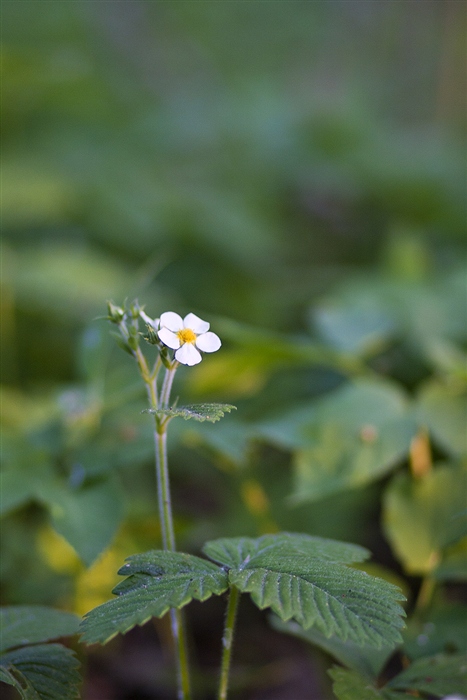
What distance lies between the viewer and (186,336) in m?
0.98

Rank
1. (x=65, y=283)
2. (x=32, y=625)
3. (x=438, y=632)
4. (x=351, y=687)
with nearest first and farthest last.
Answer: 1. (x=351, y=687)
2. (x=32, y=625)
3. (x=438, y=632)
4. (x=65, y=283)

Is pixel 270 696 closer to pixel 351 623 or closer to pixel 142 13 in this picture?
pixel 351 623

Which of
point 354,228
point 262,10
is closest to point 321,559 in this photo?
point 354,228

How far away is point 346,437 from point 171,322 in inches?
30.7

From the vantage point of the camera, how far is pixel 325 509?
82.5 inches

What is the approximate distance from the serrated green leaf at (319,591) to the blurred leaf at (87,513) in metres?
0.35

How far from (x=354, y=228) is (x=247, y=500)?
9.12ft

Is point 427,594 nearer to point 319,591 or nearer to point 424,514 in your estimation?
point 424,514

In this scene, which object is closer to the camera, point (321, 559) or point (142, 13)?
point (321, 559)

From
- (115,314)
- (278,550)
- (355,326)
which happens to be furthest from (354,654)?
(355,326)

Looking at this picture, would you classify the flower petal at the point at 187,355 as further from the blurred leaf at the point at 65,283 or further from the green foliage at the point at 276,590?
the blurred leaf at the point at 65,283

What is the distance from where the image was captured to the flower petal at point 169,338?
0.92 meters

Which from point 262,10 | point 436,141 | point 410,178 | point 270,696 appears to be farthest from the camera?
point 262,10

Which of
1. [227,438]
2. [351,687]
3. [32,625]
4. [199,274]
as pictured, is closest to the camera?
[351,687]
